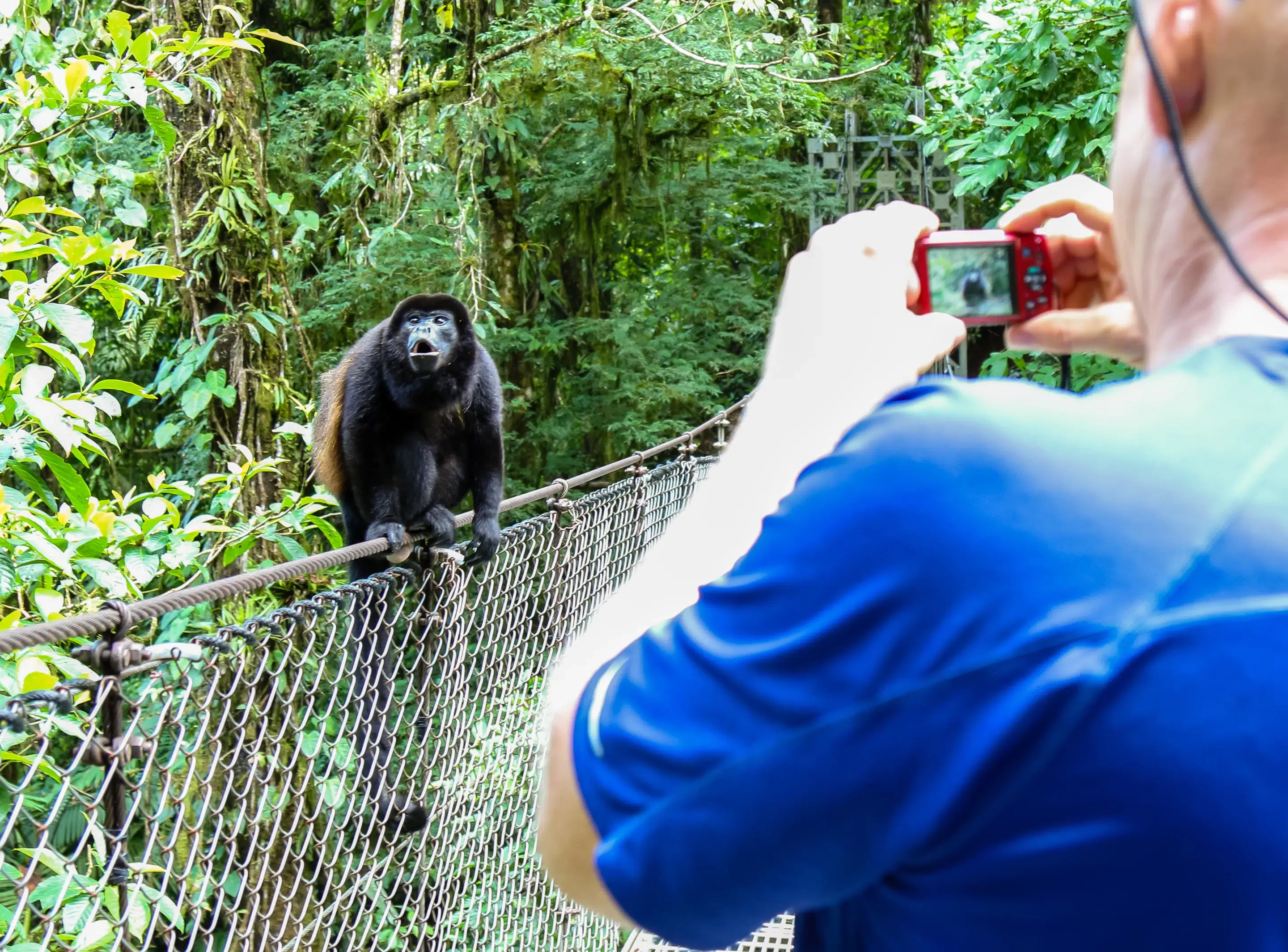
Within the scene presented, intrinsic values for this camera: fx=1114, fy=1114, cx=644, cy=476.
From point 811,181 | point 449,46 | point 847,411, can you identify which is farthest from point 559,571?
point 811,181

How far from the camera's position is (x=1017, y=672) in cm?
41

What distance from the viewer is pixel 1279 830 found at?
1.32 ft

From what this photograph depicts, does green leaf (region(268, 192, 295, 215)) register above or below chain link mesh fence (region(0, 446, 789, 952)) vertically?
above

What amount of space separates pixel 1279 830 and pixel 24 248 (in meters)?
2.37

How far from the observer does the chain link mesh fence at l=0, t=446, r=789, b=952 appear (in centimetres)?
139

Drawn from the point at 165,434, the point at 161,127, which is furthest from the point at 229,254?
the point at 161,127

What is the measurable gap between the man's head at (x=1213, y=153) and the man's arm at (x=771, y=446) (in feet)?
0.41

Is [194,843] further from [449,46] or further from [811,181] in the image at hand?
[811,181]

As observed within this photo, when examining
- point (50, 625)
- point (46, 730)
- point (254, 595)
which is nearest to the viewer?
point (50, 625)

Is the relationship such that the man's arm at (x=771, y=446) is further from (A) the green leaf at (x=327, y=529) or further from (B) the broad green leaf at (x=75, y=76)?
(A) the green leaf at (x=327, y=529)

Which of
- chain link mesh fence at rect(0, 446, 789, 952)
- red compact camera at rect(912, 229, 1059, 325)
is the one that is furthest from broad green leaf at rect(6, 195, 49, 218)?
red compact camera at rect(912, 229, 1059, 325)

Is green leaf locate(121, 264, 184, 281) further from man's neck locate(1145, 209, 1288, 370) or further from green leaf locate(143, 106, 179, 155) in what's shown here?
man's neck locate(1145, 209, 1288, 370)

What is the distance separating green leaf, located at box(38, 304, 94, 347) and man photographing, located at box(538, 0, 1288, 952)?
2.17 m

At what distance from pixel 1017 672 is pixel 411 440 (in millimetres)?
3262
